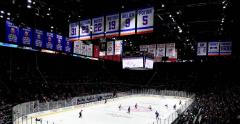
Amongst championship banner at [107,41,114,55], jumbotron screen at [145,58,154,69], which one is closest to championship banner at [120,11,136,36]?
championship banner at [107,41,114,55]

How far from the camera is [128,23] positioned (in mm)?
10977

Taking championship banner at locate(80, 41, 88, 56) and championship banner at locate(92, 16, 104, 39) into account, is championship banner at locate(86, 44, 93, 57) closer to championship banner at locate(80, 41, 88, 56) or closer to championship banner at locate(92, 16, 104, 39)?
championship banner at locate(80, 41, 88, 56)

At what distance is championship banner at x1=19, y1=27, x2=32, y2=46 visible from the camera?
58.2 feet

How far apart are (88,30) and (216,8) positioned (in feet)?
35.3

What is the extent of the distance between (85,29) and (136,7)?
10.6ft

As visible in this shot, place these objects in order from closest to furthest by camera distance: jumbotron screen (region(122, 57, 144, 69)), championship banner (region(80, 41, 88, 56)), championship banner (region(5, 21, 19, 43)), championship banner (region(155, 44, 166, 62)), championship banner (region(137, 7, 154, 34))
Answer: championship banner (region(137, 7, 154, 34)), championship banner (region(5, 21, 19, 43)), jumbotron screen (region(122, 57, 144, 69)), championship banner (region(155, 44, 166, 62)), championship banner (region(80, 41, 88, 56))

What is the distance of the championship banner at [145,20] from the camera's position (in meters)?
10.2

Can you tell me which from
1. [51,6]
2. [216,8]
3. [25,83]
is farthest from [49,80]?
[216,8]

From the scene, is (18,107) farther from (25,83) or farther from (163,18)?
(163,18)

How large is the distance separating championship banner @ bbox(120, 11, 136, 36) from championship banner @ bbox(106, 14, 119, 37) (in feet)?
1.03

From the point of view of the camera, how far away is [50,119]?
2003cm

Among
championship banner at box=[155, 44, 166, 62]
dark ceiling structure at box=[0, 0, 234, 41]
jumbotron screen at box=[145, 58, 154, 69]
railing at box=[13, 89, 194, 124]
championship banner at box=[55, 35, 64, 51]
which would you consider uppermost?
dark ceiling structure at box=[0, 0, 234, 41]

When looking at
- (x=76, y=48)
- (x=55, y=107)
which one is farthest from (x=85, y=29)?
(x=55, y=107)

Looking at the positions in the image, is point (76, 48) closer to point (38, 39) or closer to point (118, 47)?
point (38, 39)
